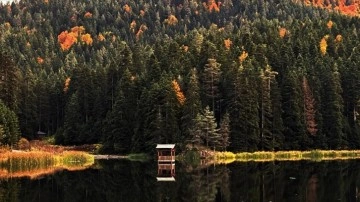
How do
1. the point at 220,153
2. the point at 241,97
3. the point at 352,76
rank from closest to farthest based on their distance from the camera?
1. the point at 220,153
2. the point at 241,97
3. the point at 352,76

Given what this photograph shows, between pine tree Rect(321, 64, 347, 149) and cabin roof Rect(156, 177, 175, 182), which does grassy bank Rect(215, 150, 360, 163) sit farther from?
cabin roof Rect(156, 177, 175, 182)

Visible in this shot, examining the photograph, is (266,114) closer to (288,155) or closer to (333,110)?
(288,155)

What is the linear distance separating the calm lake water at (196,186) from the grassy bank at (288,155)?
90.3 feet

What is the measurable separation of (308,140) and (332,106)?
10.2 meters

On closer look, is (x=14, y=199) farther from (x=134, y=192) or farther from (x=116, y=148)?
(x=116, y=148)

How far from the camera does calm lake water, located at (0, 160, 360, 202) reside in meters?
49.9

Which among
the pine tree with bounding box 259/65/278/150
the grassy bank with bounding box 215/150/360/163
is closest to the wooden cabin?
the grassy bank with bounding box 215/150/360/163

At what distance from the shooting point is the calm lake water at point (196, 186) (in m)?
49.9

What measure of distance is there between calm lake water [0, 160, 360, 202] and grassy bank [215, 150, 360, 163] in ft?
90.3

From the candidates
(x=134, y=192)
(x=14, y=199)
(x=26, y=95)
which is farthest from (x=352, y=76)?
(x=14, y=199)

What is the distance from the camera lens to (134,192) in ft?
177

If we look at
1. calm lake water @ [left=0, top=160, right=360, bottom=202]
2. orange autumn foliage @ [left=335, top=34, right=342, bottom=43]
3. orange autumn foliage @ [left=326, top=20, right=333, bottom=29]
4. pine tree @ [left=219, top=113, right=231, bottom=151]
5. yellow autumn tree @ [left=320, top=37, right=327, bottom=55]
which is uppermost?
orange autumn foliage @ [left=326, top=20, right=333, bottom=29]

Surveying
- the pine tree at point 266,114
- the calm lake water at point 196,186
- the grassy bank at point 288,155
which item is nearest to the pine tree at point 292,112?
the pine tree at point 266,114

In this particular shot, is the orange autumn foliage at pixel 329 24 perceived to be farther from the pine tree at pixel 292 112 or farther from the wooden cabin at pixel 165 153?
the wooden cabin at pixel 165 153
